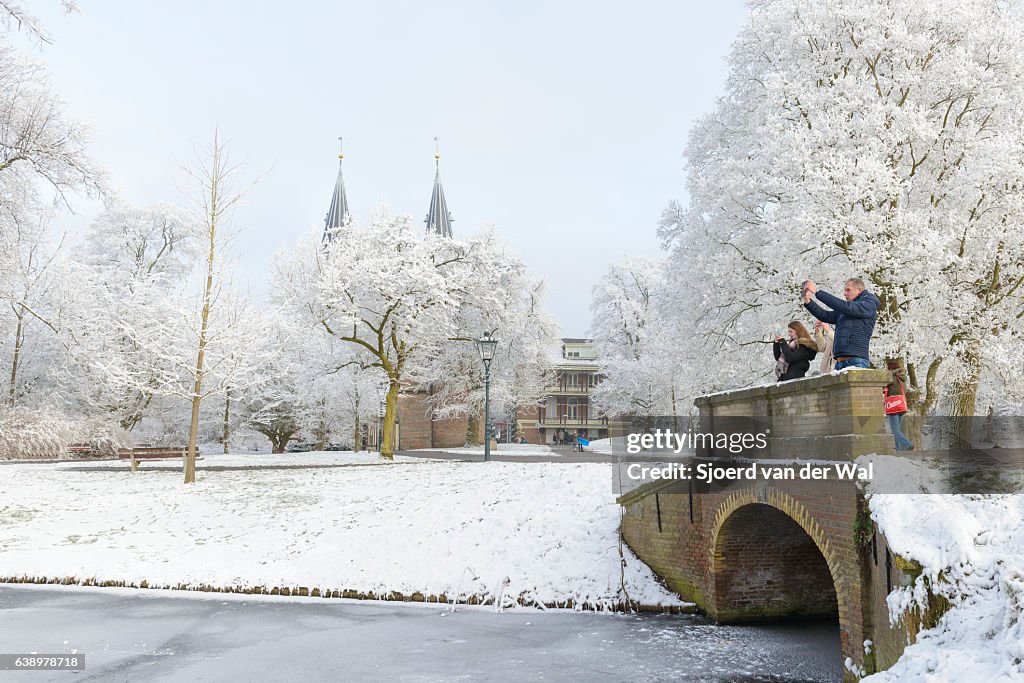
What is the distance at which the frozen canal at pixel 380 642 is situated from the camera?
8.98 metres

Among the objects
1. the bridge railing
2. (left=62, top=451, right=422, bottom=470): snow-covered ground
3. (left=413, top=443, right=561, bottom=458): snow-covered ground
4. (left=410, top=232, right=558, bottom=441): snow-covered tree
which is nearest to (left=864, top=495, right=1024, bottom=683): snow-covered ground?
the bridge railing

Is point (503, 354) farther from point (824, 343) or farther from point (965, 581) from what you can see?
point (965, 581)

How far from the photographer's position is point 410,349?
27641 mm

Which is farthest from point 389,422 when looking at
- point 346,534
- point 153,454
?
point 346,534

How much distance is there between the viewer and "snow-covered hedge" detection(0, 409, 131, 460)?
22828mm

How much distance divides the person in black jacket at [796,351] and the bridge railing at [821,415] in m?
0.39

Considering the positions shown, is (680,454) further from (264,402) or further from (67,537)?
(264,402)

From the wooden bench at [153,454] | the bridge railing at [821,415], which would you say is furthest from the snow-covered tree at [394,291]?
the bridge railing at [821,415]

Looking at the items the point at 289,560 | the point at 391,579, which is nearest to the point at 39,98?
the point at 289,560

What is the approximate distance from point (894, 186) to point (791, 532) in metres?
7.09

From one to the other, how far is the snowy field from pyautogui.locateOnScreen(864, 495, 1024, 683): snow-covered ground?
6284mm

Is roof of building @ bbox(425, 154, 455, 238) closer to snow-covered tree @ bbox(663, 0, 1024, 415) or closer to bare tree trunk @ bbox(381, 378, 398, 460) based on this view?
bare tree trunk @ bbox(381, 378, 398, 460)

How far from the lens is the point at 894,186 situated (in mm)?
14484

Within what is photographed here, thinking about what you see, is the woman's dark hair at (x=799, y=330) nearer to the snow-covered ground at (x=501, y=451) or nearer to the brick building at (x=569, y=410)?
the snow-covered ground at (x=501, y=451)
